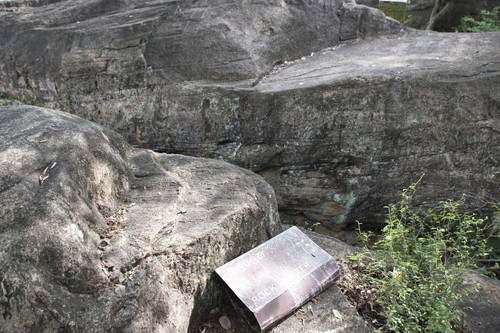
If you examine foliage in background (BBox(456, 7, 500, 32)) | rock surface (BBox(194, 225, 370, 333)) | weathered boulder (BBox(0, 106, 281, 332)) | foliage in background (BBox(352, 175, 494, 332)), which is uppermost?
foliage in background (BBox(456, 7, 500, 32))

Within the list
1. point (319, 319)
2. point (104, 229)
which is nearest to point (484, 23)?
point (319, 319)

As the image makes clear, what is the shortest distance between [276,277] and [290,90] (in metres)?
2.47

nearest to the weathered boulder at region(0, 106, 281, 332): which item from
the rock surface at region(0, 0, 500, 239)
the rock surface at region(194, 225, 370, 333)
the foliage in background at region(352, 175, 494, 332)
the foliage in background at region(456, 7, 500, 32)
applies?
the rock surface at region(194, 225, 370, 333)

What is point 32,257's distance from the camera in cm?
201

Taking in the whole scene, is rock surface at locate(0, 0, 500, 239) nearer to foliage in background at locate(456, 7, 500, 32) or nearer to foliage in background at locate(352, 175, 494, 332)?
foliage in background at locate(352, 175, 494, 332)

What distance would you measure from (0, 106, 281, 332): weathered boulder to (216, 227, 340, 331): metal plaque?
0.59 feet

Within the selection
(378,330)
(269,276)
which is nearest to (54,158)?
(269,276)

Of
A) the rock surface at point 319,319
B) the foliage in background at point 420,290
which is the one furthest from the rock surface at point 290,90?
the rock surface at point 319,319

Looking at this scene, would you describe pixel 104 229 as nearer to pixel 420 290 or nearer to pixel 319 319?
pixel 319 319

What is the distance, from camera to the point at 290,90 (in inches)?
173

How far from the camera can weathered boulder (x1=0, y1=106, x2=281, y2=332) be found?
1.98 meters

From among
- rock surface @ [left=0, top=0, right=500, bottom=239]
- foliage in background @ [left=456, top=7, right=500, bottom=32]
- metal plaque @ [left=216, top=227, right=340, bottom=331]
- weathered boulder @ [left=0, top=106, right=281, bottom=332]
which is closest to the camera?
weathered boulder @ [left=0, top=106, right=281, bottom=332]

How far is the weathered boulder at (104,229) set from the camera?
1982mm

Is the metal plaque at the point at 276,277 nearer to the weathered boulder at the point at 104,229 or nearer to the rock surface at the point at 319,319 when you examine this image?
the rock surface at the point at 319,319
